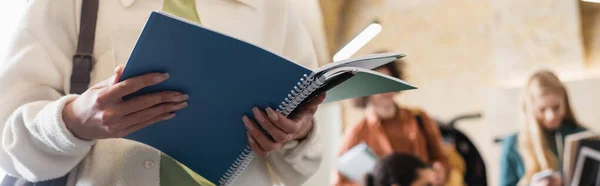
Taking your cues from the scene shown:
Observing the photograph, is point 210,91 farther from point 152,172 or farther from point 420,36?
point 420,36

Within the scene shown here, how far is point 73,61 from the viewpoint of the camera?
60 cm

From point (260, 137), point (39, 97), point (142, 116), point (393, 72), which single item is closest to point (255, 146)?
point (260, 137)

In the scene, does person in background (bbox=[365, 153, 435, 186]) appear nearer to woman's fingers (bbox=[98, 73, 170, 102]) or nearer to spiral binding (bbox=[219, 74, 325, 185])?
spiral binding (bbox=[219, 74, 325, 185])

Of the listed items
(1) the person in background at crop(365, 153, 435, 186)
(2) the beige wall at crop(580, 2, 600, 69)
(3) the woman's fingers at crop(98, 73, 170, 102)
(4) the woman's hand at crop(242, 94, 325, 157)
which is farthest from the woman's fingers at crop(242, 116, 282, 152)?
(2) the beige wall at crop(580, 2, 600, 69)

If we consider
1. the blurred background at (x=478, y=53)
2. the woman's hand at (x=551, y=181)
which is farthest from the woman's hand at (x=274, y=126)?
the woman's hand at (x=551, y=181)

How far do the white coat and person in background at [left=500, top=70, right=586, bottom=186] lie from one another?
1653 mm

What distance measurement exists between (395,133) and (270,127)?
1896 mm

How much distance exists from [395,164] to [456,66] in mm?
528

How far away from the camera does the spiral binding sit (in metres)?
0.46

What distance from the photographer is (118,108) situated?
439mm

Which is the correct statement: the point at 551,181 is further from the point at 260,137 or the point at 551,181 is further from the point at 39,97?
the point at 39,97

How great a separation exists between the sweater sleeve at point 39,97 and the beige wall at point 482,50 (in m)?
1.91

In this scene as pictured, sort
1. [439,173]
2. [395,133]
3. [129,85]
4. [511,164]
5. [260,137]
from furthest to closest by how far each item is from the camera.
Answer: [395,133] → [439,173] → [511,164] → [260,137] → [129,85]

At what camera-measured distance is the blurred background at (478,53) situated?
2051 mm
